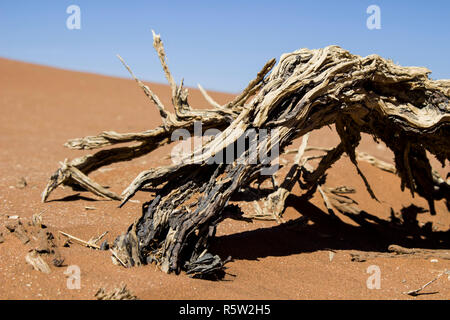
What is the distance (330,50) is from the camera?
3.94m

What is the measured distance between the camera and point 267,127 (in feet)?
12.1

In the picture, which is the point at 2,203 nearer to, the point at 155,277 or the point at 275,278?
the point at 155,277

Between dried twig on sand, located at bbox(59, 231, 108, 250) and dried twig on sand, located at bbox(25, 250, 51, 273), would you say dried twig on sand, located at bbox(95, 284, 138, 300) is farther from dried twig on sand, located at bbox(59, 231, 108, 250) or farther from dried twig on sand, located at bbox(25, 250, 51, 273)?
dried twig on sand, located at bbox(59, 231, 108, 250)

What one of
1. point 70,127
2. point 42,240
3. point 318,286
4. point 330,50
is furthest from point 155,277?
point 70,127

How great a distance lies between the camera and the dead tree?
351cm

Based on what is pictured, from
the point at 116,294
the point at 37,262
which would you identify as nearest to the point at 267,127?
the point at 116,294

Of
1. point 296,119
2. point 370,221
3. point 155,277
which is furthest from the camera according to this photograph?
point 370,221

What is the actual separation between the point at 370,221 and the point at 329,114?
214 centimetres

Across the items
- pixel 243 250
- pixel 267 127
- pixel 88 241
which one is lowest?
pixel 243 250

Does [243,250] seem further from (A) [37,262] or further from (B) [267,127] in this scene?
(A) [37,262]

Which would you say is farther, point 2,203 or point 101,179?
point 101,179

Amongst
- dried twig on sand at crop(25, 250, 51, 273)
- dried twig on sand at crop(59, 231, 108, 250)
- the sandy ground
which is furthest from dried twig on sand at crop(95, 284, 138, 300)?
dried twig on sand at crop(59, 231, 108, 250)
